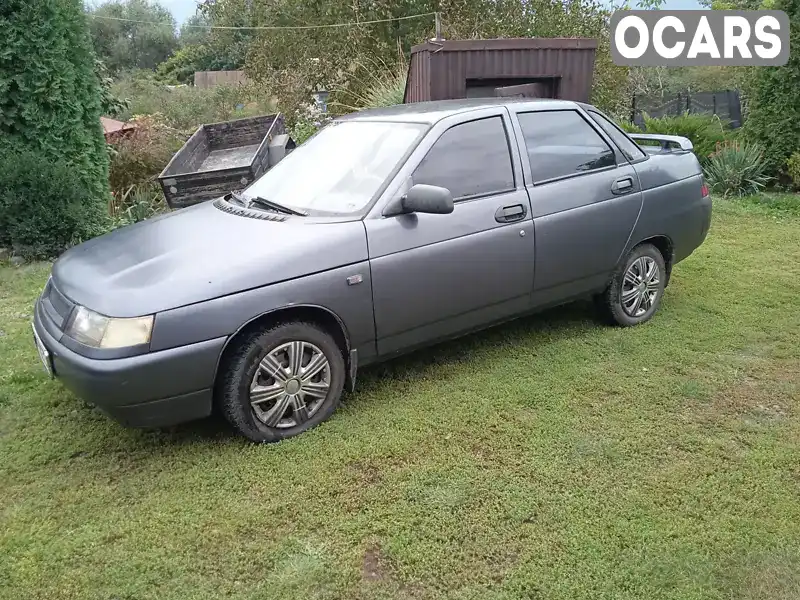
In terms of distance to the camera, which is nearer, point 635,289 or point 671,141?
point 635,289

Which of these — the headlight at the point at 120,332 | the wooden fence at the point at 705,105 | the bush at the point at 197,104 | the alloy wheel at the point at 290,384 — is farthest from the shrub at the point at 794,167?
the bush at the point at 197,104

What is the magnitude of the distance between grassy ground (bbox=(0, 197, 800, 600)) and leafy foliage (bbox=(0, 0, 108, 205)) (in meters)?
3.55

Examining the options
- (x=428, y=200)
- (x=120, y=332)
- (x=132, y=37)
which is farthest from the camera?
(x=132, y=37)

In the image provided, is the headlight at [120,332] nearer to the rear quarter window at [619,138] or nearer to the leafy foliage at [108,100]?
the rear quarter window at [619,138]

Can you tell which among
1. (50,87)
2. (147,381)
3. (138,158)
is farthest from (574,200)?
(138,158)

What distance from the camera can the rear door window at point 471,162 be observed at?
3988 mm

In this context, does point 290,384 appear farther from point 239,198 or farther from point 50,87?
point 50,87

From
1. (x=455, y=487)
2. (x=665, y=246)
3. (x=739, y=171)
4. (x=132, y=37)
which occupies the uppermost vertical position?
(x=132, y=37)

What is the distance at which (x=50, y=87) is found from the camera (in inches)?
287

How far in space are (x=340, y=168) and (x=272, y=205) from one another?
0.47 meters

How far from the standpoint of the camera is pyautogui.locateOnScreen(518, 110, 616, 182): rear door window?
437 centimetres

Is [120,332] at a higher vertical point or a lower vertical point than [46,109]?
lower

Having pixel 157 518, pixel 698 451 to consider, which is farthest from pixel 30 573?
pixel 698 451

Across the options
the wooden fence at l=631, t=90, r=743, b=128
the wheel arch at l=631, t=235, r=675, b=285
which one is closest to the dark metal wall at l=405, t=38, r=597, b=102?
the wheel arch at l=631, t=235, r=675, b=285
